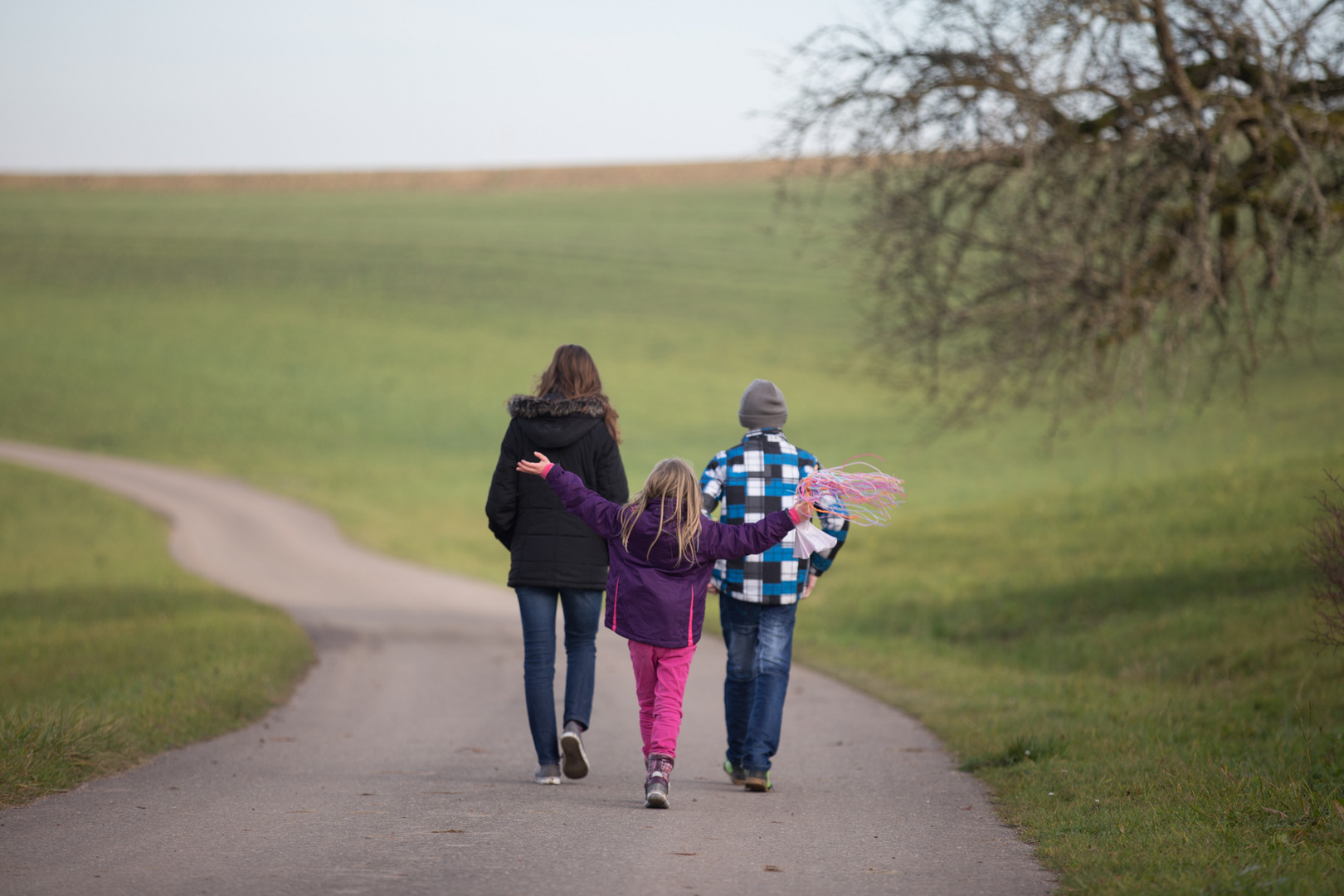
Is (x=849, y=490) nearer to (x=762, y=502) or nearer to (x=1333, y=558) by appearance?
(x=762, y=502)

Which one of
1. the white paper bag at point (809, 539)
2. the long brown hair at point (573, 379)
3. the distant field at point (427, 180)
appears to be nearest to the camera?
the white paper bag at point (809, 539)

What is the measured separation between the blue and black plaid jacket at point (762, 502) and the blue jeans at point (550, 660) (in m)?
0.72

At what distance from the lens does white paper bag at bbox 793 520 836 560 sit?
5.23 metres

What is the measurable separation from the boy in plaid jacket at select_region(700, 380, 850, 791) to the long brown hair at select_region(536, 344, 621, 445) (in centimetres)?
Result: 60

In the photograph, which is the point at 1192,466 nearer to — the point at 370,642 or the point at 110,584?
the point at 370,642

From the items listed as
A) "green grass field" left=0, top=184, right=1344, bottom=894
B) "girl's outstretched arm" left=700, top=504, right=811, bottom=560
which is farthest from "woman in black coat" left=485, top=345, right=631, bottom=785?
"green grass field" left=0, top=184, right=1344, bottom=894

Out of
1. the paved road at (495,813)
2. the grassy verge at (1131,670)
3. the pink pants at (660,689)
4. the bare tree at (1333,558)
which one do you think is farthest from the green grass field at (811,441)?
the pink pants at (660,689)

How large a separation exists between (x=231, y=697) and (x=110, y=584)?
390 inches

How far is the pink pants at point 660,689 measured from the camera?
520 cm

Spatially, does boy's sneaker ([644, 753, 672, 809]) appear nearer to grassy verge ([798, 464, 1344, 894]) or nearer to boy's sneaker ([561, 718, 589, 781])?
boy's sneaker ([561, 718, 589, 781])

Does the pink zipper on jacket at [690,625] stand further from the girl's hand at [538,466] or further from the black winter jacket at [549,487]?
the girl's hand at [538,466]

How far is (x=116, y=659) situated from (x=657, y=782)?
23.0 feet

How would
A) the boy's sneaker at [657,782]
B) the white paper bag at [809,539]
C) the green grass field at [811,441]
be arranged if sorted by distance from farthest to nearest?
the green grass field at [811,441]
the white paper bag at [809,539]
the boy's sneaker at [657,782]

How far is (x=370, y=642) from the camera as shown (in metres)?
11.9
